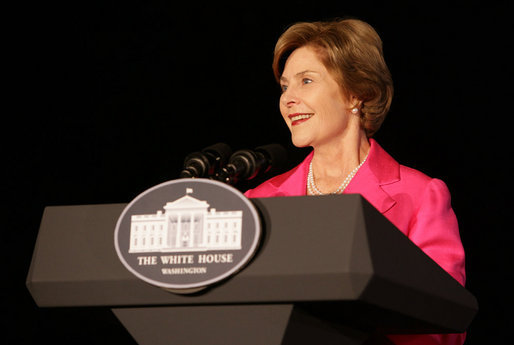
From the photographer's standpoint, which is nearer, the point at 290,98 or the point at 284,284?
the point at 284,284

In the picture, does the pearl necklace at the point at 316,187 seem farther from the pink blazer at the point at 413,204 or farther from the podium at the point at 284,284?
the podium at the point at 284,284

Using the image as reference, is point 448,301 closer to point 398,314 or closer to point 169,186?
point 398,314

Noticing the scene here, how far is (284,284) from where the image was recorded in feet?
4.02

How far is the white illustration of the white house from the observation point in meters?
1.28

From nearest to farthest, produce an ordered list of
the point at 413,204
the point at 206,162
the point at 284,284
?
the point at 284,284 < the point at 206,162 < the point at 413,204

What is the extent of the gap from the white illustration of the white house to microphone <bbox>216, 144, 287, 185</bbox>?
25 cm

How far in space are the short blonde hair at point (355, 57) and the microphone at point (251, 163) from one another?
60 cm

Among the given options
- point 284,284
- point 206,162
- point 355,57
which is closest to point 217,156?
point 206,162

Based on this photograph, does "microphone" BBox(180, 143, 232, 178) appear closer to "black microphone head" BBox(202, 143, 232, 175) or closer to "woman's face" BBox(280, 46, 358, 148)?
"black microphone head" BBox(202, 143, 232, 175)

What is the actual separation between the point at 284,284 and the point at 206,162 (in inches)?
18.3

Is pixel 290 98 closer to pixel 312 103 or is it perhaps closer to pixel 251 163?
pixel 312 103

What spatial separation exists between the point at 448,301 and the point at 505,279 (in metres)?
1.29

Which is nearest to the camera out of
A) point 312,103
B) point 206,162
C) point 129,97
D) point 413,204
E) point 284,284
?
point 284,284

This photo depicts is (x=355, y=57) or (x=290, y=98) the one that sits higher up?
(x=355, y=57)
